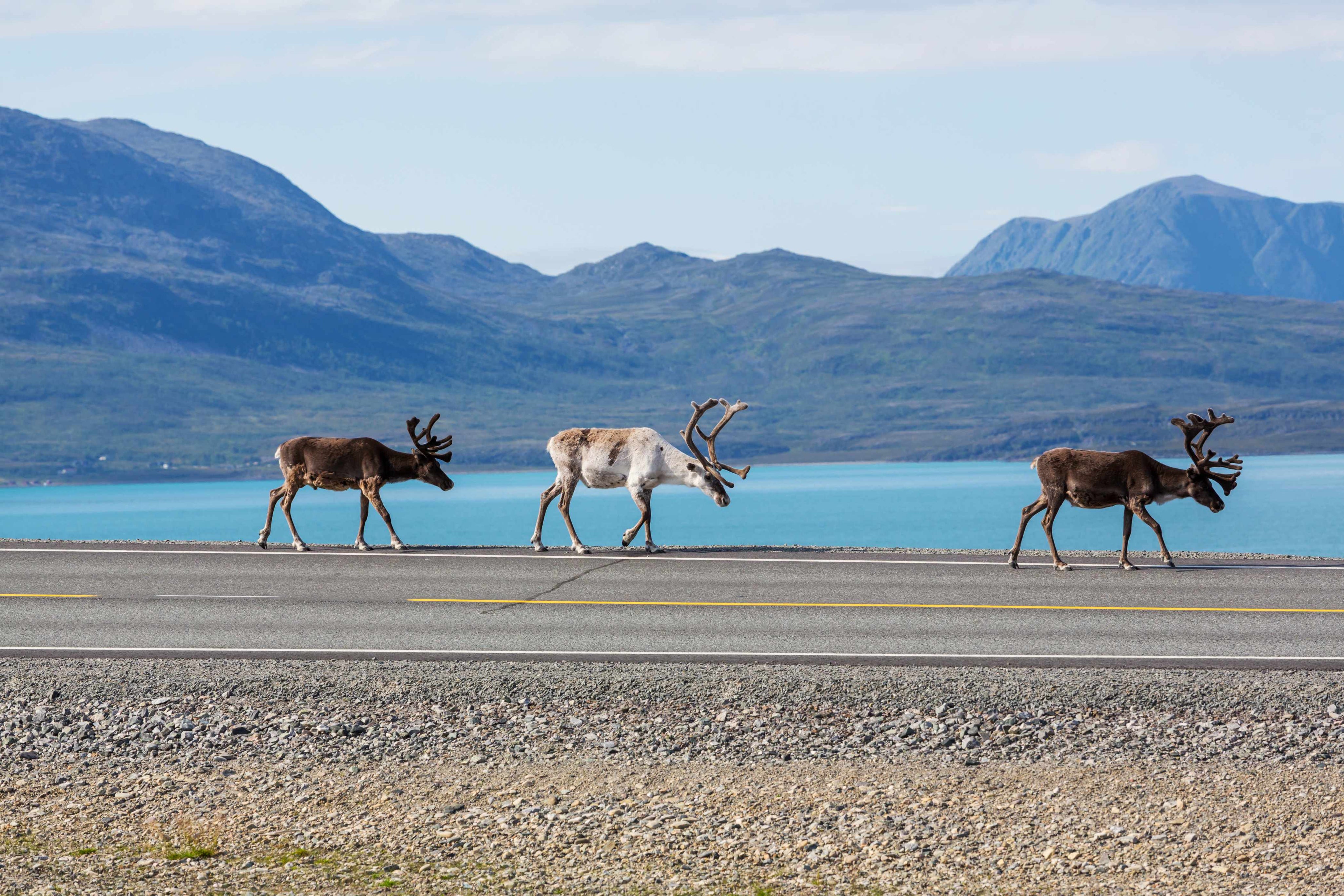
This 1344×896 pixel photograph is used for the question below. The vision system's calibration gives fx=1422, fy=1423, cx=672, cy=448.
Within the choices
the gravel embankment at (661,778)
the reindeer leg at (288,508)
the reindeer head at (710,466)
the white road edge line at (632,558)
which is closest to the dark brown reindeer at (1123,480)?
the white road edge line at (632,558)

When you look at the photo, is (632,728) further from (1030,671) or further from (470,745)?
(1030,671)

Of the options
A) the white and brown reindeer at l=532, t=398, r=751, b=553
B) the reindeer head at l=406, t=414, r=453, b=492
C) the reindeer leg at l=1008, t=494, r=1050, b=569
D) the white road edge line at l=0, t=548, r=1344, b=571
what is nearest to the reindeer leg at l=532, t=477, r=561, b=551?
the white and brown reindeer at l=532, t=398, r=751, b=553

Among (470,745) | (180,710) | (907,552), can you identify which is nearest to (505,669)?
(470,745)

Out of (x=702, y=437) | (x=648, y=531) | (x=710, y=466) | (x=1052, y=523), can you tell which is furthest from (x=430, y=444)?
(x=1052, y=523)

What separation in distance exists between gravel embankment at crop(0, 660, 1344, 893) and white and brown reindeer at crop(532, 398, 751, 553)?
7060 millimetres

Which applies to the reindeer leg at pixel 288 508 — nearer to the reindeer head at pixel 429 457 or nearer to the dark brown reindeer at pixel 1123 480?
the reindeer head at pixel 429 457

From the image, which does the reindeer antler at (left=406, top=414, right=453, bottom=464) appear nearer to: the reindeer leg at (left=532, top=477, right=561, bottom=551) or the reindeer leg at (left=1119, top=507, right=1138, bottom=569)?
the reindeer leg at (left=532, top=477, right=561, bottom=551)

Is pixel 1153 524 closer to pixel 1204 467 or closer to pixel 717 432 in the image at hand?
pixel 1204 467

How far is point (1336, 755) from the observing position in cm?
1073

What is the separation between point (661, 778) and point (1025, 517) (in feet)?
31.1

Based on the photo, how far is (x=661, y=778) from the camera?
34.8 feet

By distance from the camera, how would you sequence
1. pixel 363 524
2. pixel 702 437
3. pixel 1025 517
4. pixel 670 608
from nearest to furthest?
pixel 670 608 → pixel 1025 517 → pixel 702 437 → pixel 363 524

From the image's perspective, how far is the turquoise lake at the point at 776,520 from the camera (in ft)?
293

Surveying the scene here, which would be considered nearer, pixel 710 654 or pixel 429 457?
pixel 710 654
